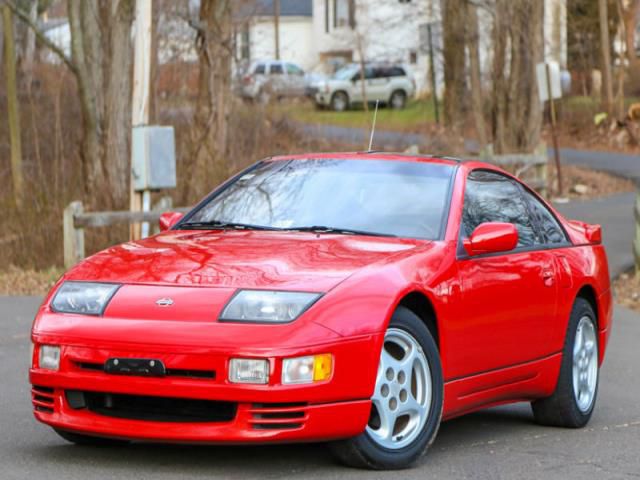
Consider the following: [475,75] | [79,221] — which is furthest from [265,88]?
[79,221]

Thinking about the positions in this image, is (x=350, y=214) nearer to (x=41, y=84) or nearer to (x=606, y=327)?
(x=606, y=327)

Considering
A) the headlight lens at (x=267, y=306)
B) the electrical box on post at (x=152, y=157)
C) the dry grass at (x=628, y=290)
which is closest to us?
the headlight lens at (x=267, y=306)

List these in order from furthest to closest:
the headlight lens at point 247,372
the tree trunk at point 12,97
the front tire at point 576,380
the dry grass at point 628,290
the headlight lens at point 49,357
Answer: the tree trunk at point 12,97
the dry grass at point 628,290
the front tire at point 576,380
the headlight lens at point 49,357
the headlight lens at point 247,372

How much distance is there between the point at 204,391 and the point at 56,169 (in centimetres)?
1579

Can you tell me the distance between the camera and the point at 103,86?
23562 millimetres

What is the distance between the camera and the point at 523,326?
7570 mm

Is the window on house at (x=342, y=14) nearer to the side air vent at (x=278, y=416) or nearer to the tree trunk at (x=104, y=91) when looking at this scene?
the tree trunk at (x=104, y=91)

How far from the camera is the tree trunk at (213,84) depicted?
2119 cm

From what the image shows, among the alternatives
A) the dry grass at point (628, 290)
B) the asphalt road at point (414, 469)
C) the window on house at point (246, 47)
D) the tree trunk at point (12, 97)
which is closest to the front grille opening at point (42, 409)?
the asphalt road at point (414, 469)

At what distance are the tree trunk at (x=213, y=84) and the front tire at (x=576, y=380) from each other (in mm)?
12884

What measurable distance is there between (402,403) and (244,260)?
93 cm

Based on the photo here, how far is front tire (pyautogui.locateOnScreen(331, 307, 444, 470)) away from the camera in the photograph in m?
6.30

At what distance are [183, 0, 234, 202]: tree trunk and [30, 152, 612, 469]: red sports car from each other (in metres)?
13.2

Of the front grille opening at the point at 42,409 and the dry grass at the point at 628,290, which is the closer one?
the front grille opening at the point at 42,409
